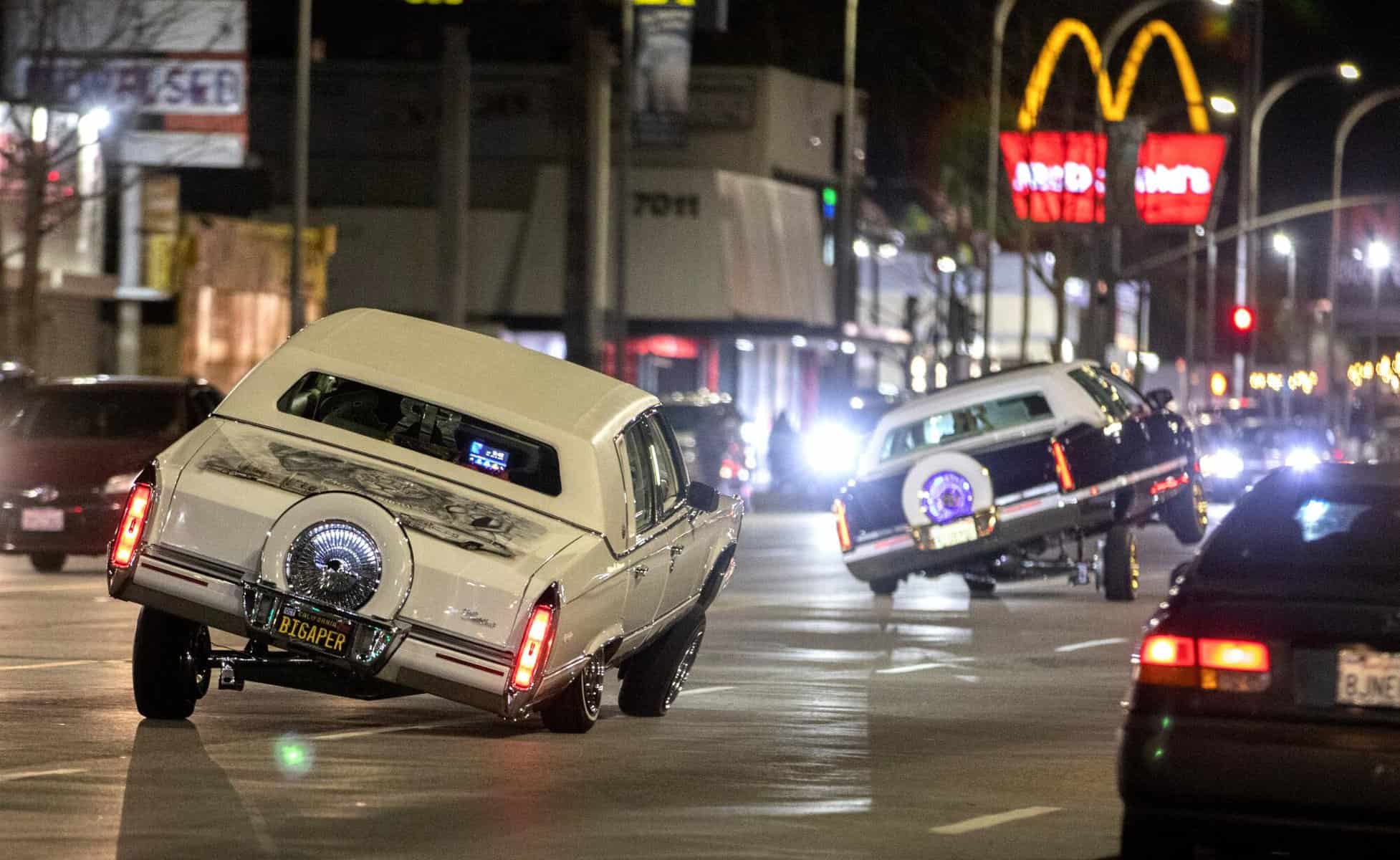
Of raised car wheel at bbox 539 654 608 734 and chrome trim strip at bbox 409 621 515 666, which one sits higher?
chrome trim strip at bbox 409 621 515 666

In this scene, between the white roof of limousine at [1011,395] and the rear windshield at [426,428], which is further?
the white roof of limousine at [1011,395]

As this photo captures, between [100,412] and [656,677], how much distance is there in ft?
39.8

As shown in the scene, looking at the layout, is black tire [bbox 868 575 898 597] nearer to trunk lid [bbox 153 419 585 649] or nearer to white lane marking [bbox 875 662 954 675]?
white lane marking [bbox 875 662 954 675]

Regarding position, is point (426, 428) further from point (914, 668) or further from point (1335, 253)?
point (1335, 253)

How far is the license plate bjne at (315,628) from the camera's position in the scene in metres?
11.4

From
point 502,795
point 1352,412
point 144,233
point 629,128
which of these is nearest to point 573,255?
point 629,128

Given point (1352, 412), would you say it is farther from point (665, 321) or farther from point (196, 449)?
point (196, 449)

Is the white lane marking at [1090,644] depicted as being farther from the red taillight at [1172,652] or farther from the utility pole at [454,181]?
the utility pole at [454,181]

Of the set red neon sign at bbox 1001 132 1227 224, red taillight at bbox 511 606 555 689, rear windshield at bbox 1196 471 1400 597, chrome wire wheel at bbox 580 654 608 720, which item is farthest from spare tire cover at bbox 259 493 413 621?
red neon sign at bbox 1001 132 1227 224

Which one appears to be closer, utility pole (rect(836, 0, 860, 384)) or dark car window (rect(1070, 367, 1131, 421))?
dark car window (rect(1070, 367, 1131, 421))

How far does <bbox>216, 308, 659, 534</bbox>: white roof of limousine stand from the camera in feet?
39.8

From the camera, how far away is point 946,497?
71.8ft

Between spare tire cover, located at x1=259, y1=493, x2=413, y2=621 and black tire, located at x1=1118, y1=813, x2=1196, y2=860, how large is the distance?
3.65 m

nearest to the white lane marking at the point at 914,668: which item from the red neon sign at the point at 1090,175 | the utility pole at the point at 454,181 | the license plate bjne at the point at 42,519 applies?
the license plate bjne at the point at 42,519
